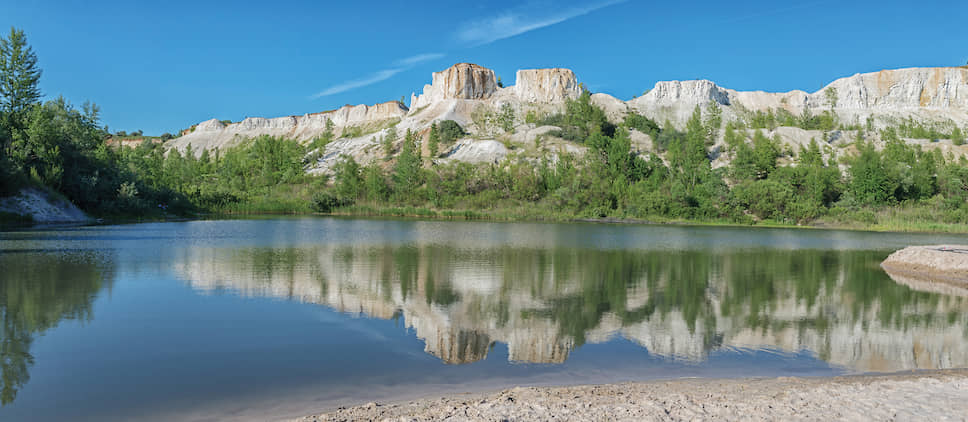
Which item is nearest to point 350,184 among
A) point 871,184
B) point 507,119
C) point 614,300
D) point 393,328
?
point 507,119

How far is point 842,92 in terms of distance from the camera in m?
131

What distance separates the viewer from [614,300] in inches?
480

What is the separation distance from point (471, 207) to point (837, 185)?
4493 centimetres

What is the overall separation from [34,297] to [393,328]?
7465 mm

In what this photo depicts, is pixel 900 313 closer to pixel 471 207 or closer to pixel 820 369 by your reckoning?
pixel 820 369

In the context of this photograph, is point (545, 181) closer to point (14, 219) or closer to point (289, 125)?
point (14, 219)

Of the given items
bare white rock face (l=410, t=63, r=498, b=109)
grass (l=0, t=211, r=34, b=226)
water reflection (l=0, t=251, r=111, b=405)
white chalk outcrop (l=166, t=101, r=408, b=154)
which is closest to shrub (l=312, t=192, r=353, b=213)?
grass (l=0, t=211, r=34, b=226)

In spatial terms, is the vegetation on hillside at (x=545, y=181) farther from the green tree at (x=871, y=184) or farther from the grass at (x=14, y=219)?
the grass at (x=14, y=219)

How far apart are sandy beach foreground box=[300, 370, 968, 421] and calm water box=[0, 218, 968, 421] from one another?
2.32 ft

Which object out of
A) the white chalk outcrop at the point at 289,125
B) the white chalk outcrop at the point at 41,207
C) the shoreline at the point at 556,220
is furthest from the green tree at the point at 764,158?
the white chalk outcrop at the point at 289,125

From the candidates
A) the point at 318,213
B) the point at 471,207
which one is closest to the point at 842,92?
the point at 471,207

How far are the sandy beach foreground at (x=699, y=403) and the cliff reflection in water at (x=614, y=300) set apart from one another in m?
1.63

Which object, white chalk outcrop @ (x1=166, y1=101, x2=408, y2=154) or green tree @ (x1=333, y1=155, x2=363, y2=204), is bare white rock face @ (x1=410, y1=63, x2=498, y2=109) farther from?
green tree @ (x1=333, y1=155, x2=363, y2=204)

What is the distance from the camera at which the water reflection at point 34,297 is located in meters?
6.68
